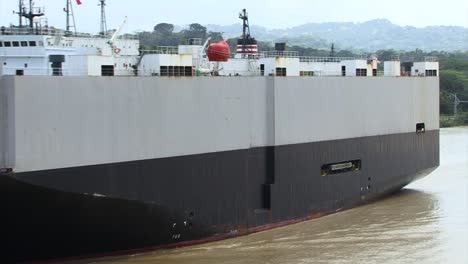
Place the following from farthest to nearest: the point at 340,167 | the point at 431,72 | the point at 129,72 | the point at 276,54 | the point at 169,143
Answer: the point at 431,72 → the point at 276,54 → the point at 340,167 → the point at 129,72 → the point at 169,143

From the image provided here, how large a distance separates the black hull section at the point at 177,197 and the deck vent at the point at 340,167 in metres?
0.06

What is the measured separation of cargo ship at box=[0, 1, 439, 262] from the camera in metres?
11.3

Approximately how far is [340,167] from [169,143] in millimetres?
5782

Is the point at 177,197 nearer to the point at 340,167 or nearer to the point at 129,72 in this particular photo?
the point at 129,72

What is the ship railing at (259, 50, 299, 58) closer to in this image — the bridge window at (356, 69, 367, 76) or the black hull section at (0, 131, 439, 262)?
the bridge window at (356, 69, 367, 76)

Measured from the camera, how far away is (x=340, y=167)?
17531 mm

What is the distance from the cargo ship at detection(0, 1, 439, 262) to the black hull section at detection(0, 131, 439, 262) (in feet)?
0.08

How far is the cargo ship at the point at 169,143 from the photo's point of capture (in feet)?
37.2

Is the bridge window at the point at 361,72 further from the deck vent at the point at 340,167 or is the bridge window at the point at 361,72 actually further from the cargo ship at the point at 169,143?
the deck vent at the point at 340,167

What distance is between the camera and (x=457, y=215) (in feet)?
56.3

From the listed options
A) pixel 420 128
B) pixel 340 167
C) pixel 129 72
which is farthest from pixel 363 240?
pixel 420 128

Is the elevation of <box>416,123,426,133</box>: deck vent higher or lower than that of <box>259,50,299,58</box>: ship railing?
lower

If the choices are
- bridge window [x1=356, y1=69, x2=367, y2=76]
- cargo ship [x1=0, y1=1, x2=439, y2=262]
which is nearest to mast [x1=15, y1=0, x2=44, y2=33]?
cargo ship [x1=0, y1=1, x2=439, y2=262]

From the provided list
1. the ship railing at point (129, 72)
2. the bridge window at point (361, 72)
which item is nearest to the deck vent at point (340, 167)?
the ship railing at point (129, 72)
